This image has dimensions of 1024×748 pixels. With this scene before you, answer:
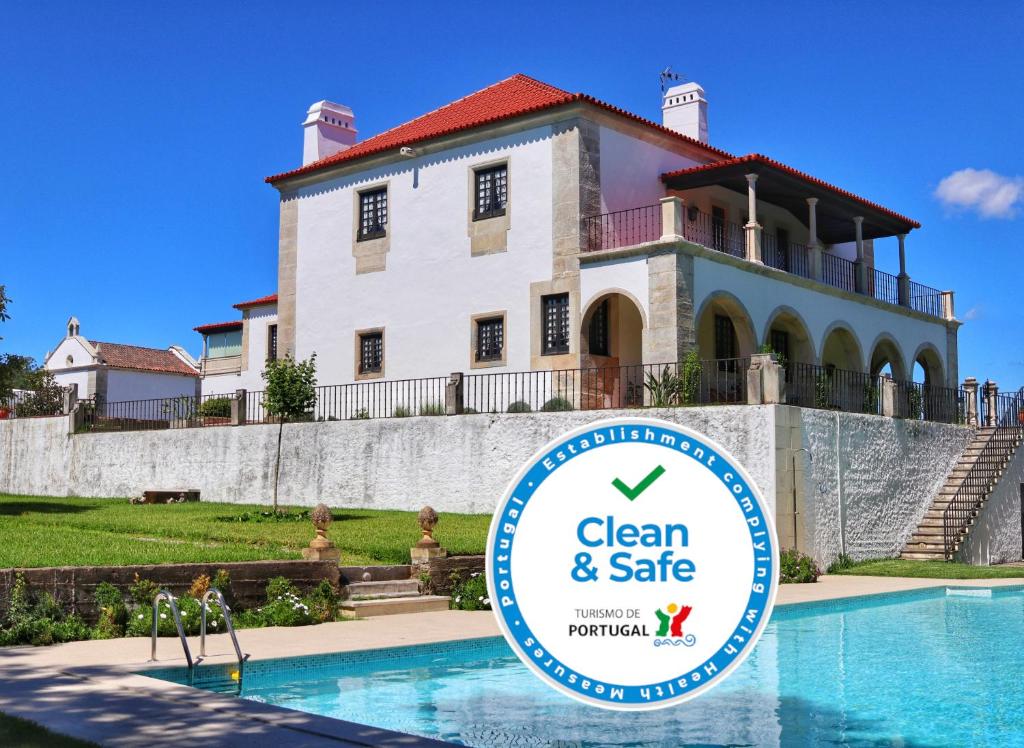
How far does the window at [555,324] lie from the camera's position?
83.1ft

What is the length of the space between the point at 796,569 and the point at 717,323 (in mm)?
10198

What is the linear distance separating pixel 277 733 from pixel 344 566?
27.8ft

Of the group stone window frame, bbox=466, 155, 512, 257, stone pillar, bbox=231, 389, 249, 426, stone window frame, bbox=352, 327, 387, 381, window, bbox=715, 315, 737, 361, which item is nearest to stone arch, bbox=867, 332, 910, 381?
window, bbox=715, 315, 737, 361

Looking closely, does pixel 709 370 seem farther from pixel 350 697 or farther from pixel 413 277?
pixel 350 697

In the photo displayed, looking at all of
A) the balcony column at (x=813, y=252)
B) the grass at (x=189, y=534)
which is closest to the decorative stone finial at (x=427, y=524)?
the grass at (x=189, y=534)

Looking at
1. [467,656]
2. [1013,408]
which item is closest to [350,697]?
[467,656]

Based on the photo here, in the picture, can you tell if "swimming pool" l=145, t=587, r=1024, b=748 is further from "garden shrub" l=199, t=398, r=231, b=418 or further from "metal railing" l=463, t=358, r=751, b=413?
"garden shrub" l=199, t=398, r=231, b=418

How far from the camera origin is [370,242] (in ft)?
97.6

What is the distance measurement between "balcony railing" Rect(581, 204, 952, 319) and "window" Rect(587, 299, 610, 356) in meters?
1.45

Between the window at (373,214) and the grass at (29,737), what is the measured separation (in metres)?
23.3

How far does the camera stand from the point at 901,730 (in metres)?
8.59

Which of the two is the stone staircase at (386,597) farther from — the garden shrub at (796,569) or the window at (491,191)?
the window at (491,191)

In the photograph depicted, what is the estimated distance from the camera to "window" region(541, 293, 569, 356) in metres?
25.3

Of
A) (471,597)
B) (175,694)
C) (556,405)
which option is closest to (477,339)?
(556,405)
